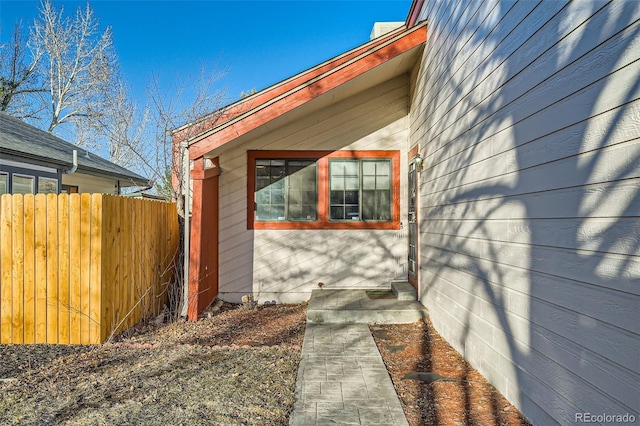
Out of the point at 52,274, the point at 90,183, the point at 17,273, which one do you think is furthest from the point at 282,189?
the point at 90,183

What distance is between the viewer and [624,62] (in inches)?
68.3

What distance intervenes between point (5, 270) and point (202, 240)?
219cm

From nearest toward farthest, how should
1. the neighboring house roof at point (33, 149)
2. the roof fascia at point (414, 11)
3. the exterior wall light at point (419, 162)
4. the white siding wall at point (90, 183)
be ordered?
the exterior wall light at point (419, 162)
the roof fascia at point (414, 11)
the neighboring house roof at point (33, 149)
the white siding wall at point (90, 183)

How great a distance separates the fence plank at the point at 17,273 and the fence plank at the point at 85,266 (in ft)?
2.18

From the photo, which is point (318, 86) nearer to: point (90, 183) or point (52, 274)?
point (52, 274)

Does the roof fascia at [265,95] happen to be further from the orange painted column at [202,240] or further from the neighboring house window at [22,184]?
the neighboring house window at [22,184]

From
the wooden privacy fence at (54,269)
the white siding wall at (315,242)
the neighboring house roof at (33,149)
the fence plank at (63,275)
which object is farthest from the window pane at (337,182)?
the neighboring house roof at (33,149)

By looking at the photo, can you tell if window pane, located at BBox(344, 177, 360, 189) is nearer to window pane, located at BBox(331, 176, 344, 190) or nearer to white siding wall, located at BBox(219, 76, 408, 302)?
window pane, located at BBox(331, 176, 344, 190)

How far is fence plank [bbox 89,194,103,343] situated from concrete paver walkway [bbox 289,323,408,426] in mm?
2263

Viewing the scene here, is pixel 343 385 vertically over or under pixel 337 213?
under

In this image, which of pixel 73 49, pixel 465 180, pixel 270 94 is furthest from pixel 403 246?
pixel 73 49

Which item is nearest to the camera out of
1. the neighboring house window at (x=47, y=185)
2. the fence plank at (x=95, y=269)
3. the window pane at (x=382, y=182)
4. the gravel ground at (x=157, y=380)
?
the gravel ground at (x=157, y=380)

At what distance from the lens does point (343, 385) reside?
324 centimetres

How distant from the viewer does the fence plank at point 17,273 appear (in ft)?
13.9
